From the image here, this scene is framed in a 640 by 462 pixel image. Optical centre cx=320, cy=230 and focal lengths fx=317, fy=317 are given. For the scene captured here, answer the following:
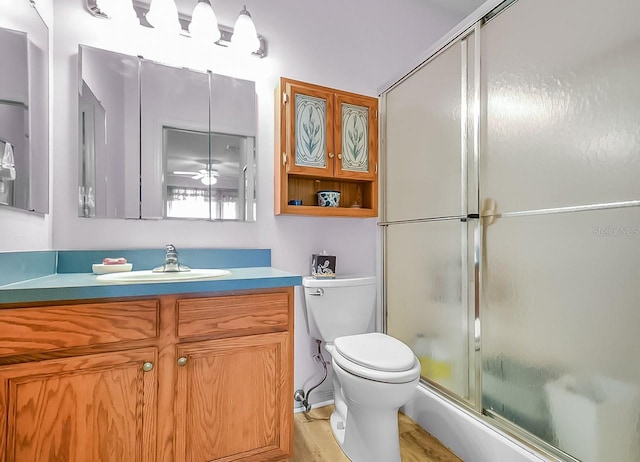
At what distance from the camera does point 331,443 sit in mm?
1520

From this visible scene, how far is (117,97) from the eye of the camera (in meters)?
1.48

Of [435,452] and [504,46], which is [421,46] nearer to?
[504,46]

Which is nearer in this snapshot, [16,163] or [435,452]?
[16,163]

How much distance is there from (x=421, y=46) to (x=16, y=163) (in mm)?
2375

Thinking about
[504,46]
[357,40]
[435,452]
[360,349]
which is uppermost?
[357,40]

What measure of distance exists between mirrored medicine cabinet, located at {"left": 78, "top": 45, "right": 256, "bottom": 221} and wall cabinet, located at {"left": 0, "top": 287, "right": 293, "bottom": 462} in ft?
2.03

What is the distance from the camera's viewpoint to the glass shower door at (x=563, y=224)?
93cm

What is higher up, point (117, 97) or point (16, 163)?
point (117, 97)

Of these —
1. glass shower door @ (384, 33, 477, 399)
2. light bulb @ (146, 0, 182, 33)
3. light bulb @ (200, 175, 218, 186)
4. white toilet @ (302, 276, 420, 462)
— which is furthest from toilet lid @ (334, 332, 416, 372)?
light bulb @ (146, 0, 182, 33)

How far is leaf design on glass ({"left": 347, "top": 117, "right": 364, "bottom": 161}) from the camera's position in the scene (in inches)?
73.1

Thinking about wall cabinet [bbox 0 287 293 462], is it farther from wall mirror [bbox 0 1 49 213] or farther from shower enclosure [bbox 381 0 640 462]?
shower enclosure [bbox 381 0 640 462]

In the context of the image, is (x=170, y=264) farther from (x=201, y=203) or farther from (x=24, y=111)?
(x=24, y=111)

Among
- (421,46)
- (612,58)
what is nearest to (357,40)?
(421,46)

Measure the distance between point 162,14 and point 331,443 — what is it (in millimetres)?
2176
